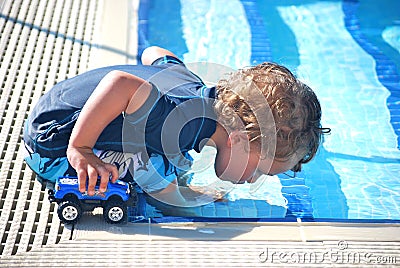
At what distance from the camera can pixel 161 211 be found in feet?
8.02

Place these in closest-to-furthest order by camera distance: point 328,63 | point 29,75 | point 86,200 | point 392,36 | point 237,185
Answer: point 86,200 → point 237,185 → point 29,75 → point 328,63 → point 392,36

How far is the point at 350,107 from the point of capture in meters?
3.57

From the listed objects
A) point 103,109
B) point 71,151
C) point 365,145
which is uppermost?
point 103,109

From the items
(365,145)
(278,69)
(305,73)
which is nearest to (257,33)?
(305,73)

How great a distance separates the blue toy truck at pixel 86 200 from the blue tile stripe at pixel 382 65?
1770mm

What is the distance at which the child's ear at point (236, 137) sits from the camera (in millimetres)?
2271

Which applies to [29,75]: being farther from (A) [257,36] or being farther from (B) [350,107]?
(B) [350,107]

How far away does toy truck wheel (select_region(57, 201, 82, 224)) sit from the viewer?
214 centimetres

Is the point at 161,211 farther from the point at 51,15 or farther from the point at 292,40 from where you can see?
the point at 292,40

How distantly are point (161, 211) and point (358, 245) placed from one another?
2.60 feet

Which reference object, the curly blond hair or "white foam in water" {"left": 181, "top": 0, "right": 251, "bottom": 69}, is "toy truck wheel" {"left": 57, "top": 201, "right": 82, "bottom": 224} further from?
"white foam in water" {"left": 181, "top": 0, "right": 251, "bottom": 69}

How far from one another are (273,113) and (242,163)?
0.23m

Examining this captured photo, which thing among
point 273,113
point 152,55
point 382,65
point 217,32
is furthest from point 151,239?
point 382,65

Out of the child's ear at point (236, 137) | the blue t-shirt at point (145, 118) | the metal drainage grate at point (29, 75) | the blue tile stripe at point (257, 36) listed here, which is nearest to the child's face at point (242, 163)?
the child's ear at point (236, 137)
